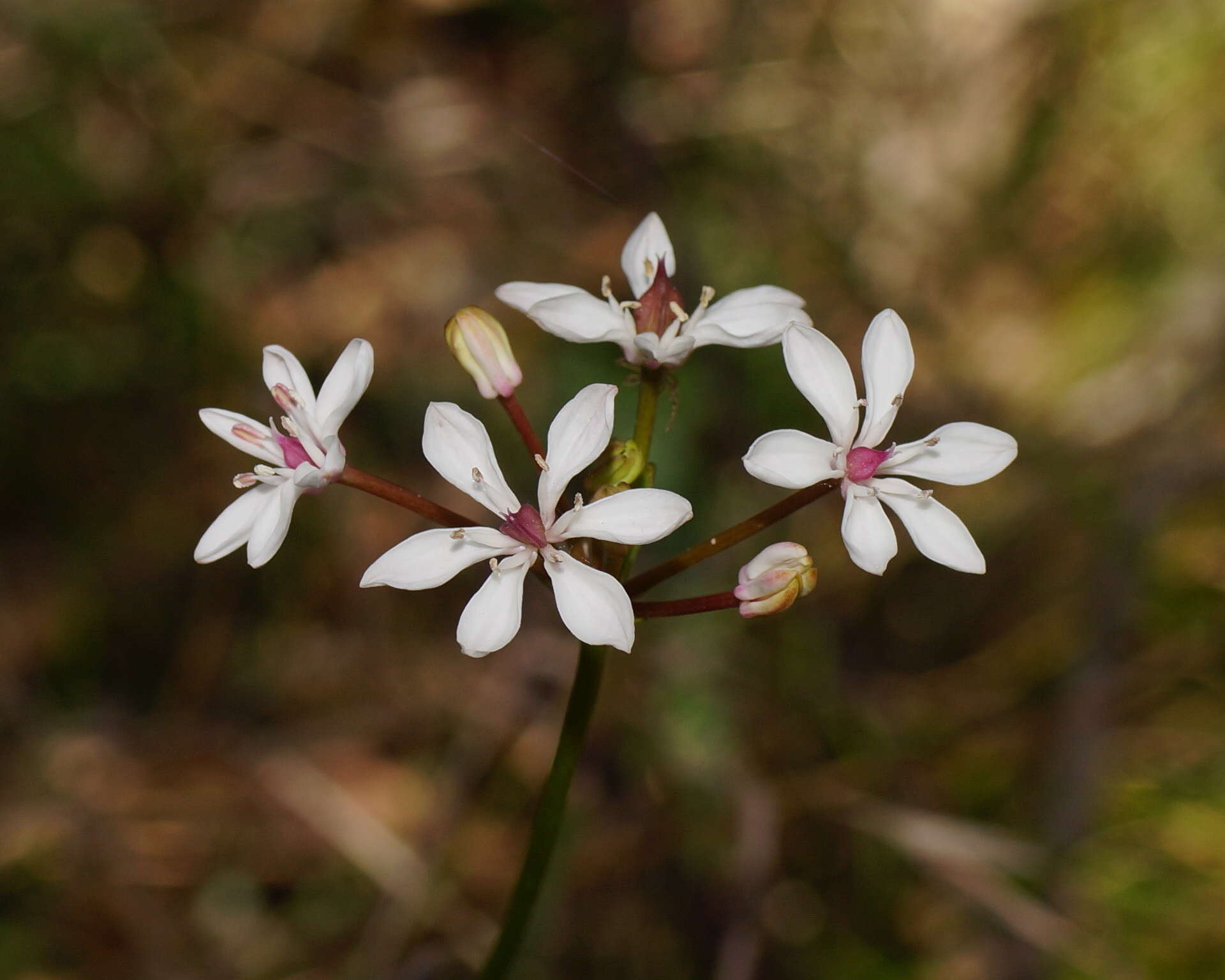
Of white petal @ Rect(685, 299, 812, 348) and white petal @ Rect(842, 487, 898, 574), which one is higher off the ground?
white petal @ Rect(685, 299, 812, 348)

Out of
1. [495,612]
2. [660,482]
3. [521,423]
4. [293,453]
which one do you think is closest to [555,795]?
[495,612]

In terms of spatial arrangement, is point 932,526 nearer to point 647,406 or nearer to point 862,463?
point 862,463

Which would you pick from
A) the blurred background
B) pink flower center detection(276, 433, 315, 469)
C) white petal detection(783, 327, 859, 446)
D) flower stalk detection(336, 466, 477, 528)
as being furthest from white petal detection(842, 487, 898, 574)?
the blurred background

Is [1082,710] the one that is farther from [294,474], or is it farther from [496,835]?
[294,474]

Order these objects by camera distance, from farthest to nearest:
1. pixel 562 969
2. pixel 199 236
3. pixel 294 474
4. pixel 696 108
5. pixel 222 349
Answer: pixel 696 108
pixel 199 236
pixel 222 349
pixel 562 969
pixel 294 474

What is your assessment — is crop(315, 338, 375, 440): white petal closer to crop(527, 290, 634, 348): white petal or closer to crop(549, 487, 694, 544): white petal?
crop(527, 290, 634, 348): white petal

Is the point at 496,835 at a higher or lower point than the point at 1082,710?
lower

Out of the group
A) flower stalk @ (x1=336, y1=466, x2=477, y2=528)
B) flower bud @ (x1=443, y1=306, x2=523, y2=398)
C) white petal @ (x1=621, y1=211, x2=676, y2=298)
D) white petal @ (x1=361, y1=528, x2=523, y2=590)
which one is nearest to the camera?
white petal @ (x1=361, y1=528, x2=523, y2=590)

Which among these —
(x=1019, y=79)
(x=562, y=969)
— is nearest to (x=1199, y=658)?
(x=562, y=969)
